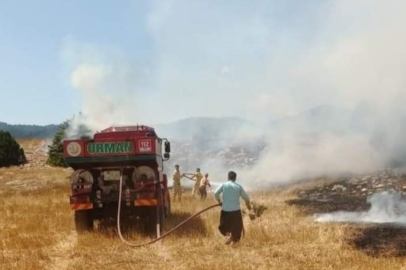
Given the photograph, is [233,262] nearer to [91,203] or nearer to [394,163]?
[91,203]

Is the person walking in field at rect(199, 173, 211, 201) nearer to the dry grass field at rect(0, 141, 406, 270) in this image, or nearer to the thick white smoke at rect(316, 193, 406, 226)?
the dry grass field at rect(0, 141, 406, 270)

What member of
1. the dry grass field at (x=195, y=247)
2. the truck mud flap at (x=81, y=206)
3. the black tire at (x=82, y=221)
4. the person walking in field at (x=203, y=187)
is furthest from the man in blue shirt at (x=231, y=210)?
the person walking in field at (x=203, y=187)

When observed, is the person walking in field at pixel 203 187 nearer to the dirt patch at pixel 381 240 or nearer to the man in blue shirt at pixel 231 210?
the dirt patch at pixel 381 240

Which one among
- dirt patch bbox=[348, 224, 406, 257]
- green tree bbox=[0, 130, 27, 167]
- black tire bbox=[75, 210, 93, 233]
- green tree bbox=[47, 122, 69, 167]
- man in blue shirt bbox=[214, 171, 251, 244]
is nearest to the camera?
dirt patch bbox=[348, 224, 406, 257]

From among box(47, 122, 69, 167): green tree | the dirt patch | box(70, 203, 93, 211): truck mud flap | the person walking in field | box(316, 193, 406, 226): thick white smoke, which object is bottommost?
the dirt patch

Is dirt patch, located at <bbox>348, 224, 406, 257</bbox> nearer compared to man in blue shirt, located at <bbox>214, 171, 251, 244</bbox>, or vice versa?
dirt patch, located at <bbox>348, 224, 406, 257</bbox>

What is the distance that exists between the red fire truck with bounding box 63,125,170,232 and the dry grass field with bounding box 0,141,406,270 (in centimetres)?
56

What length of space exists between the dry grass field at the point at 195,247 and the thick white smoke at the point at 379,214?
1004mm

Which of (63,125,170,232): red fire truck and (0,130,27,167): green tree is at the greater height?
(0,130,27,167): green tree

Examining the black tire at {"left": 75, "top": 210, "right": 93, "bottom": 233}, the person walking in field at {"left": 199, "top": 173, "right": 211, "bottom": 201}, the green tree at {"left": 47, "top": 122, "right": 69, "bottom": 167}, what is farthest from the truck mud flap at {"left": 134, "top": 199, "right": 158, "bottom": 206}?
the green tree at {"left": 47, "top": 122, "right": 69, "bottom": 167}

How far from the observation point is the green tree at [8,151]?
40.2m

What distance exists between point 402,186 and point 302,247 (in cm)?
1444

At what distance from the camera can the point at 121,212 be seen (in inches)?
569

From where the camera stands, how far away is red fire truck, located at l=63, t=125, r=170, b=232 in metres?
14.1
